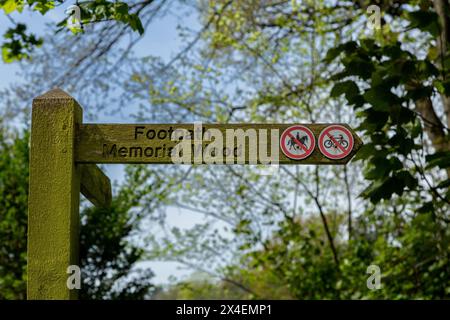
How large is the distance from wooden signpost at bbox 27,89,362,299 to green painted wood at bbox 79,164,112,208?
132mm

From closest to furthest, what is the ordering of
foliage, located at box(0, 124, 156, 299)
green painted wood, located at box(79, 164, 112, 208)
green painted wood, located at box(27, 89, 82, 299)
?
green painted wood, located at box(27, 89, 82, 299), green painted wood, located at box(79, 164, 112, 208), foliage, located at box(0, 124, 156, 299)

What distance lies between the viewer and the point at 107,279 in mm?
6504

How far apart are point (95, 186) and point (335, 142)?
97 centimetres

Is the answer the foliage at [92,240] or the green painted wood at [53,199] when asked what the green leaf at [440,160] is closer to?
the green painted wood at [53,199]

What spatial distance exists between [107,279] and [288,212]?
200 centimetres

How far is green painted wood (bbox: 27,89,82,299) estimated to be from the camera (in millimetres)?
2188

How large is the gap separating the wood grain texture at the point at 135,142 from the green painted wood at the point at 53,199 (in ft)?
0.20

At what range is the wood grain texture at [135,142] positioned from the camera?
2244 millimetres

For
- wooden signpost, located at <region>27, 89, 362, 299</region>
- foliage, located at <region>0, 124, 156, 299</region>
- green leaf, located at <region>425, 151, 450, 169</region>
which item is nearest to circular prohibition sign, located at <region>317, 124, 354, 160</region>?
wooden signpost, located at <region>27, 89, 362, 299</region>

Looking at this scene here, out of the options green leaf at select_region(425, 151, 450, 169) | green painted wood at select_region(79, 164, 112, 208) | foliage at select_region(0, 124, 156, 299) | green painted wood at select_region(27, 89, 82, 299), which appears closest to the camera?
green painted wood at select_region(27, 89, 82, 299)

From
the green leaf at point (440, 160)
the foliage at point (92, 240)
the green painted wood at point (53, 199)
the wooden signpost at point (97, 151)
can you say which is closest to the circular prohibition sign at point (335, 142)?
the wooden signpost at point (97, 151)

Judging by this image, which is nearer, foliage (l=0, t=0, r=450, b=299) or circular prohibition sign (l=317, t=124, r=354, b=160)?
circular prohibition sign (l=317, t=124, r=354, b=160)

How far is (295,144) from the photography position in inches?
88.4

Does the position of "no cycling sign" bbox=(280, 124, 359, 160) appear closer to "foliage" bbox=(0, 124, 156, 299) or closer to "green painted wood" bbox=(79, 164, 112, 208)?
"green painted wood" bbox=(79, 164, 112, 208)
